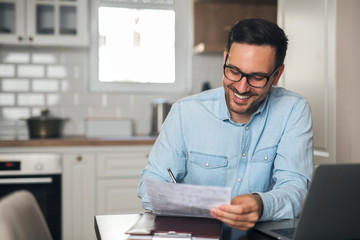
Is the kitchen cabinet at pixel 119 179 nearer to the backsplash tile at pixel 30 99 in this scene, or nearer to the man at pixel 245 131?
the backsplash tile at pixel 30 99

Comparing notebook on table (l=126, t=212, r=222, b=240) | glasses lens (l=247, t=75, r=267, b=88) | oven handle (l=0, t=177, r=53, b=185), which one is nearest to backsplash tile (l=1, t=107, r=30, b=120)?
oven handle (l=0, t=177, r=53, b=185)

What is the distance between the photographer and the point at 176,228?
39.0 inches

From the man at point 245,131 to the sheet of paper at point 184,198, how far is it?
353 millimetres

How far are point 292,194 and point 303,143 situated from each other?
Result: 0.27 m

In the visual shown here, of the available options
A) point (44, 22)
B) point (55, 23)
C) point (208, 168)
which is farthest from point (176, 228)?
point (44, 22)

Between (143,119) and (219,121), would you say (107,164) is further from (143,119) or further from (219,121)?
(219,121)

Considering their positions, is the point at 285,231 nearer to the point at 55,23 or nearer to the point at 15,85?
the point at 55,23

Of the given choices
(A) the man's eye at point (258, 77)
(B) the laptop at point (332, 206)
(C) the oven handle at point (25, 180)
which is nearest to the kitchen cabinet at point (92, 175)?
(C) the oven handle at point (25, 180)

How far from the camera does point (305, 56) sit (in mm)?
2527

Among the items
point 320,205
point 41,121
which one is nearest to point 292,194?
point 320,205

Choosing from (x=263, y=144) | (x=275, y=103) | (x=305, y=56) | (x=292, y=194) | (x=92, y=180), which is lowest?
(x=92, y=180)

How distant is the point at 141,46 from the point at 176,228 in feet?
9.64

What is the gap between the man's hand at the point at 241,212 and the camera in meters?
0.99

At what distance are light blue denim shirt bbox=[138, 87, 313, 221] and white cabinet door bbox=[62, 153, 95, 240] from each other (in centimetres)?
146
